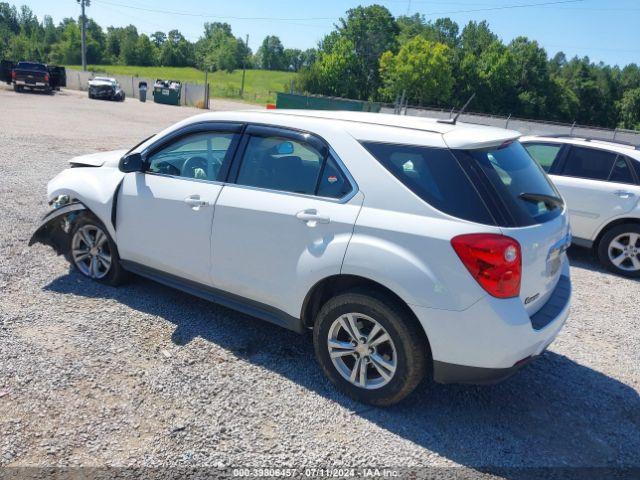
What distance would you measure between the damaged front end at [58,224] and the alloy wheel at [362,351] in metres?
2.79

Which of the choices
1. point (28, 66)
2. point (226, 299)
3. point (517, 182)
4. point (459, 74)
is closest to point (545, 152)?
point (517, 182)

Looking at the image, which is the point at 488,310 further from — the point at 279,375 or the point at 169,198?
the point at 169,198

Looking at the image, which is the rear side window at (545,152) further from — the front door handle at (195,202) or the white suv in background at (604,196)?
the front door handle at (195,202)

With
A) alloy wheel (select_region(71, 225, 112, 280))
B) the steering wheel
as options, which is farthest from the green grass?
the steering wheel

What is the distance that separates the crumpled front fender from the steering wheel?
1.19 meters

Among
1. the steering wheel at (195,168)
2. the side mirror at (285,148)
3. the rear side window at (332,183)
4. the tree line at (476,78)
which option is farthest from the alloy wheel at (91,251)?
the tree line at (476,78)

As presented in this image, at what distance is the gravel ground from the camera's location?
2834mm

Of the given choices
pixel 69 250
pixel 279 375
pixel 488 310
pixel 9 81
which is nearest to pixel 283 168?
pixel 279 375

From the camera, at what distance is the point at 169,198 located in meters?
3.96

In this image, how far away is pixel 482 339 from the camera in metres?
2.81

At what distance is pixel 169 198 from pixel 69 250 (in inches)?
61.4

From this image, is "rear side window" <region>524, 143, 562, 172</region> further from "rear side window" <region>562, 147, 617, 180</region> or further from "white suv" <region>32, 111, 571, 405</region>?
"white suv" <region>32, 111, 571, 405</region>

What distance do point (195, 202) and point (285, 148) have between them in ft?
2.61

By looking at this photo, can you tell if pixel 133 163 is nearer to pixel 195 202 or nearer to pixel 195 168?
pixel 195 168
